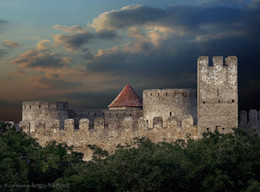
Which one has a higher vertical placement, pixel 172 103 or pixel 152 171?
pixel 172 103

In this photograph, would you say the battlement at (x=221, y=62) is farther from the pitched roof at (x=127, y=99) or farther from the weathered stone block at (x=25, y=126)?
the weathered stone block at (x=25, y=126)

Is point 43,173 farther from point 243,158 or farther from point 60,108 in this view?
point 60,108

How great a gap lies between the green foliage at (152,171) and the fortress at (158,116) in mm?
6681

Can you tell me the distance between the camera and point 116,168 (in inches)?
1014

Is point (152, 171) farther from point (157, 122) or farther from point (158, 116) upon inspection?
point (158, 116)

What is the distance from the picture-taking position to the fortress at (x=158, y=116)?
35656 millimetres

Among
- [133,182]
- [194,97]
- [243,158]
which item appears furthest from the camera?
[194,97]

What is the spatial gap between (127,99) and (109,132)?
8.96 m

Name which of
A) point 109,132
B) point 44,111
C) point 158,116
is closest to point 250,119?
point 158,116

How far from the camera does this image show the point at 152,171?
25.6 m

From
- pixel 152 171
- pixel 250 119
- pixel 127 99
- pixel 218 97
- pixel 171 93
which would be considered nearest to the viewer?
pixel 152 171

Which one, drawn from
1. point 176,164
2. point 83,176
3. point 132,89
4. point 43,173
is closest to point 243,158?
point 176,164

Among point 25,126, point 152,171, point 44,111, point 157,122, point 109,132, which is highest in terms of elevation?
point 44,111

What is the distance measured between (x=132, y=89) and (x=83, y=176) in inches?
881
